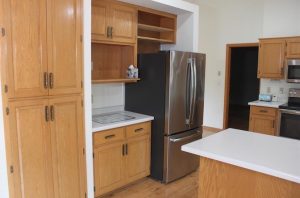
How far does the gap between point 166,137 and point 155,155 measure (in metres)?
0.32

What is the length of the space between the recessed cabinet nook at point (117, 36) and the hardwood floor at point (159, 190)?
139cm

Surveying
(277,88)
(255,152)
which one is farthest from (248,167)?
(277,88)

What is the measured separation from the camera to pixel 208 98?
599cm

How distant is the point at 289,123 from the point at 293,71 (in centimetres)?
88

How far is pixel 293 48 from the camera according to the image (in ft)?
13.8

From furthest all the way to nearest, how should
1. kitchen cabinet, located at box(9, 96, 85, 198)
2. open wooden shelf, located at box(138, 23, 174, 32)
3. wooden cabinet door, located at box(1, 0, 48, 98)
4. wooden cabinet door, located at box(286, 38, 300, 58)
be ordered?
1. wooden cabinet door, located at box(286, 38, 300, 58)
2. open wooden shelf, located at box(138, 23, 174, 32)
3. kitchen cabinet, located at box(9, 96, 85, 198)
4. wooden cabinet door, located at box(1, 0, 48, 98)

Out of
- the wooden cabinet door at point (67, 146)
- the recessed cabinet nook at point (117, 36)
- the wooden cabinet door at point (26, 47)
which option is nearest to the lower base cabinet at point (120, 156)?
the wooden cabinet door at point (67, 146)

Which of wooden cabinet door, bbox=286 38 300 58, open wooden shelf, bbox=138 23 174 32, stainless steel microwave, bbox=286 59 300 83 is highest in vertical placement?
open wooden shelf, bbox=138 23 174 32

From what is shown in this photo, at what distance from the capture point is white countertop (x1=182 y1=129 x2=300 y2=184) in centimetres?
157

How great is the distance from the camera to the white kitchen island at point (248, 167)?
159 centimetres

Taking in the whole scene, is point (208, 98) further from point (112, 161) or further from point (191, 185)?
→ point (112, 161)

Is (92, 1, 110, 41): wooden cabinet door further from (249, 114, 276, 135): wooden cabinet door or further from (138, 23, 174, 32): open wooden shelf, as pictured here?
(249, 114, 276, 135): wooden cabinet door

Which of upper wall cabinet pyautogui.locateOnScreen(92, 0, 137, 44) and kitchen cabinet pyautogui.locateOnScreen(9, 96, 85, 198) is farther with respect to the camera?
upper wall cabinet pyautogui.locateOnScreen(92, 0, 137, 44)

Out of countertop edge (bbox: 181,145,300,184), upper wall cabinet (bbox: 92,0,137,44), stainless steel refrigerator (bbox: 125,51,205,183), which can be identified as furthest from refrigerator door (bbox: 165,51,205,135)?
countertop edge (bbox: 181,145,300,184)
